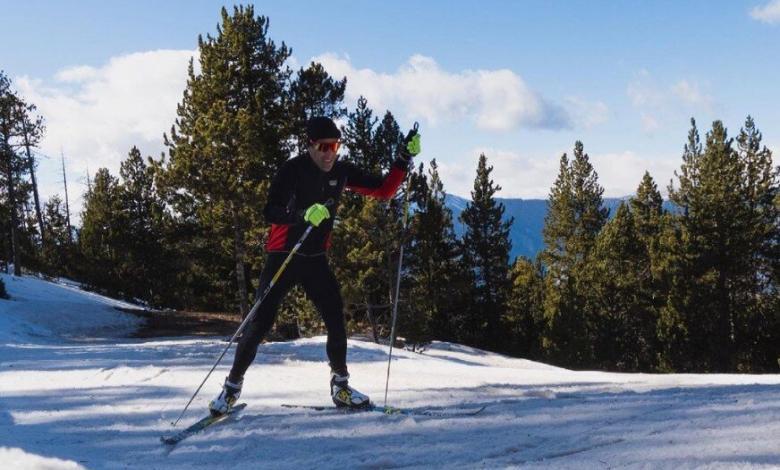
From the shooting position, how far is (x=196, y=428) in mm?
4605

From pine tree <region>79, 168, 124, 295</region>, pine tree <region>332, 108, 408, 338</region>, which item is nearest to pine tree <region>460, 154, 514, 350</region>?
pine tree <region>332, 108, 408, 338</region>

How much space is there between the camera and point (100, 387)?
6.69 m

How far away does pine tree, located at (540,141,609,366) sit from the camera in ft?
112

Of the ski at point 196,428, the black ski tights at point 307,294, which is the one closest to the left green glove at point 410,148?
the black ski tights at point 307,294

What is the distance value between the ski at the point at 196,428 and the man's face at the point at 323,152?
7.00ft

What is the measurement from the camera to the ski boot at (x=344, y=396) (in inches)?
203

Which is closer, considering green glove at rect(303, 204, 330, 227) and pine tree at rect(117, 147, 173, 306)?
green glove at rect(303, 204, 330, 227)

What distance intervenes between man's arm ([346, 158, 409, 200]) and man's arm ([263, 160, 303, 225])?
2.12 ft

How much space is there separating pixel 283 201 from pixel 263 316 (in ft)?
3.09

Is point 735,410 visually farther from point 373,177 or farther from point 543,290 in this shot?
point 543,290

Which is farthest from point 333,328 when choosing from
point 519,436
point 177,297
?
point 177,297

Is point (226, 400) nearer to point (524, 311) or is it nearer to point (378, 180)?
point (378, 180)

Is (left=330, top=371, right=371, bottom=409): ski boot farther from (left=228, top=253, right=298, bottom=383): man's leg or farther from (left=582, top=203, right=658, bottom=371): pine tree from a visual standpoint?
(left=582, top=203, right=658, bottom=371): pine tree

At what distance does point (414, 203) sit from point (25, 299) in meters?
16.9
